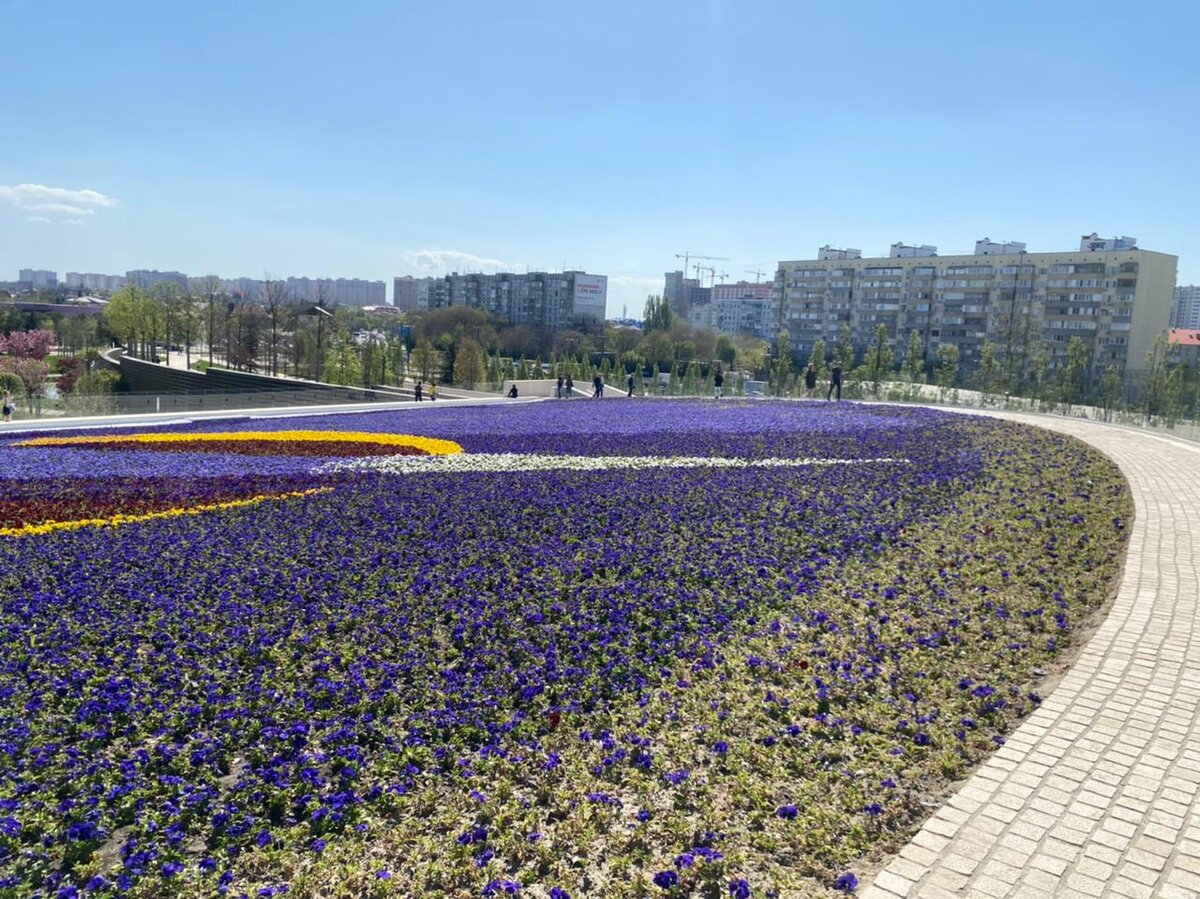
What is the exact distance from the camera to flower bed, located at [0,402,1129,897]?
4230 millimetres

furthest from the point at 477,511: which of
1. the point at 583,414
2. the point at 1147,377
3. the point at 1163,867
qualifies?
the point at 1147,377

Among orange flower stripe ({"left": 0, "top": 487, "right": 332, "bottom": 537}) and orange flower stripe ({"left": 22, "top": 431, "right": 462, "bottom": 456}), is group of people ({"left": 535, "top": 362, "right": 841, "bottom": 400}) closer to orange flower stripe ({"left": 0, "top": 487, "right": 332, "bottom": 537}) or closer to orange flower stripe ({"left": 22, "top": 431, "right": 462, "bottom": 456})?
orange flower stripe ({"left": 22, "top": 431, "right": 462, "bottom": 456})

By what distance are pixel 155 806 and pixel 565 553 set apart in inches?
209

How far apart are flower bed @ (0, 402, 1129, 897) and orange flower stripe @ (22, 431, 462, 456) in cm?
707

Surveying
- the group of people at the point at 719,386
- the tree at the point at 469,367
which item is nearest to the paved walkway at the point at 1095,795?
the group of people at the point at 719,386

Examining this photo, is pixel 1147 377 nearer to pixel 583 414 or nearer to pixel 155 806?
pixel 583 414

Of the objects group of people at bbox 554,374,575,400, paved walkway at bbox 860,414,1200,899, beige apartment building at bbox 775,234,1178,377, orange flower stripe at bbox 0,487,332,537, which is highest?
beige apartment building at bbox 775,234,1178,377

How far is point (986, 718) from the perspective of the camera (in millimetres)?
5820

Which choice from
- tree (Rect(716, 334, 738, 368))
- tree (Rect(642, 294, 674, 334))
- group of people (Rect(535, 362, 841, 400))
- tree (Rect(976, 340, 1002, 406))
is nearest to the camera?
tree (Rect(976, 340, 1002, 406))

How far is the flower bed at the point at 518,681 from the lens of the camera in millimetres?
4230

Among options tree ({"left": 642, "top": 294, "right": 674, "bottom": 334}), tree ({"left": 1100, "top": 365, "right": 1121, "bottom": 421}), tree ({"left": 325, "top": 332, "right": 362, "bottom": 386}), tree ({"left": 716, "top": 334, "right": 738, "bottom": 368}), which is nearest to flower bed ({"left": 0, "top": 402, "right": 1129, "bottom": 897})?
tree ({"left": 1100, "top": 365, "right": 1121, "bottom": 421})

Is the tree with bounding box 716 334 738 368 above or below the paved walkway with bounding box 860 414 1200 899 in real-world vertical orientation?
above

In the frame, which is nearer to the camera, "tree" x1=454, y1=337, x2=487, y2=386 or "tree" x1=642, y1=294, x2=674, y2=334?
"tree" x1=454, y1=337, x2=487, y2=386

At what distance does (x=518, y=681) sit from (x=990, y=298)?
91.0m
